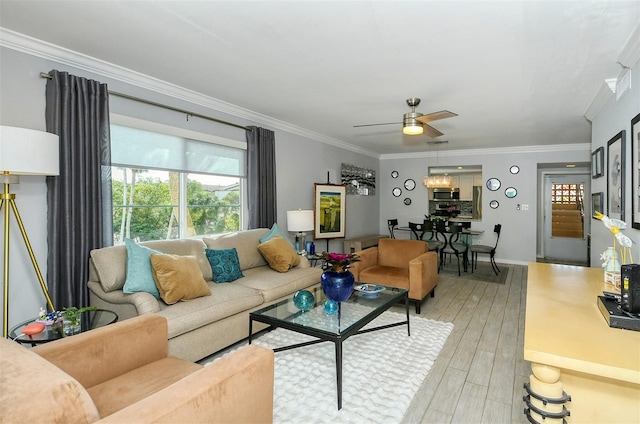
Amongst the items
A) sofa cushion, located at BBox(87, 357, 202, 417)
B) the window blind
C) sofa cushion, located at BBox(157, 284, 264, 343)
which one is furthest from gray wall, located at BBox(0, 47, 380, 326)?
sofa cushion, located at BBox(87, 357, 202, 417)

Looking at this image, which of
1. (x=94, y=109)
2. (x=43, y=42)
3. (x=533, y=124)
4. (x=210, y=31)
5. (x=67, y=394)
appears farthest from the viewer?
(x=533, y=124)

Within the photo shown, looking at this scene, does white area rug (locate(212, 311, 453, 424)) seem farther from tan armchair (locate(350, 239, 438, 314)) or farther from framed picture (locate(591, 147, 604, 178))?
framed picture (locate(591, 147, 604, 178))

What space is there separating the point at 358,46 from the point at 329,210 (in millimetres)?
3755

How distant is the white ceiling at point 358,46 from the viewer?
2.10 m

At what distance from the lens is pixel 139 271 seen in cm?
272

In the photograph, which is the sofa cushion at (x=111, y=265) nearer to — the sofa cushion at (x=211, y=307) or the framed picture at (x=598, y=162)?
the sofa cushion at (x=211, y=307)

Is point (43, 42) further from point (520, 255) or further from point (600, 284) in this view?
point (520, 255)

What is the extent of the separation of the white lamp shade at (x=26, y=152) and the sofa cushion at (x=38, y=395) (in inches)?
56.9

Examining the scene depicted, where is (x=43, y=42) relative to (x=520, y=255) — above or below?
above

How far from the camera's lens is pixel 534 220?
23.2 feet

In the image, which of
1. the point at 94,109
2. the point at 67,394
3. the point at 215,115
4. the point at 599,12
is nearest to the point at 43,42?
the point at 94,109

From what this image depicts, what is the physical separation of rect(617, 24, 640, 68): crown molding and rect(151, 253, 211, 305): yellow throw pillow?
3694mm

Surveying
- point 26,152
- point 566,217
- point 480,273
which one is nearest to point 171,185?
point 26,152

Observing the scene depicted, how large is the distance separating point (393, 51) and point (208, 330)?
2665 mm
